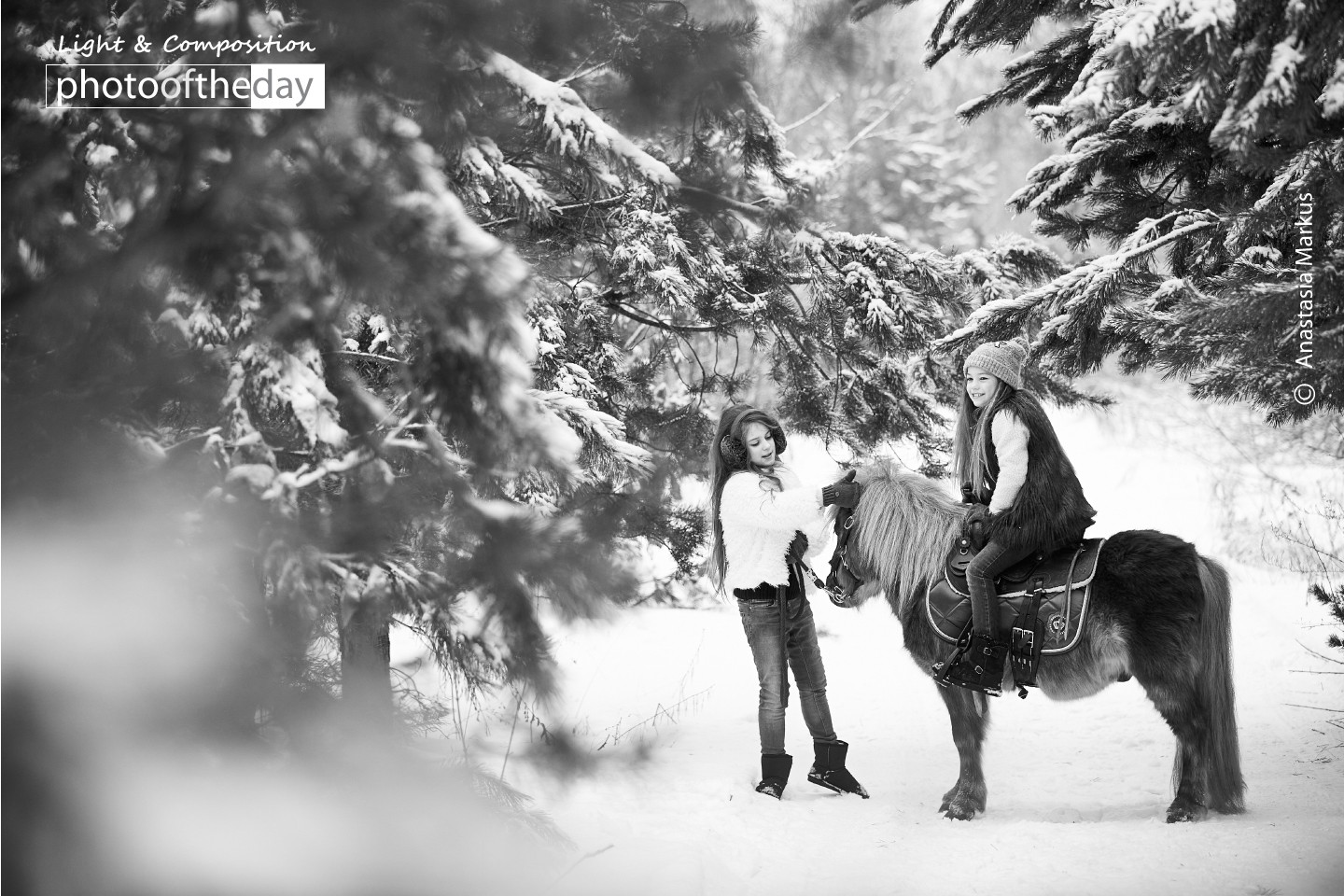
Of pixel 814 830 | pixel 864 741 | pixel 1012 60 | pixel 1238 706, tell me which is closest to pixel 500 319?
pixel 814 830

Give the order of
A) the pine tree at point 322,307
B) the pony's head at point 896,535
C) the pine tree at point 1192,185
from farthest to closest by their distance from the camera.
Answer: the pony's head at point 896,535 → the pine tree at point 1192,185 → the pine tree at point 322,307

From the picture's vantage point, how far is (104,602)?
2.16 m

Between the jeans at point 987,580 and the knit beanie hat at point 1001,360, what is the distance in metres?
0.78

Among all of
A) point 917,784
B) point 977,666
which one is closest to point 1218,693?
point 977,666

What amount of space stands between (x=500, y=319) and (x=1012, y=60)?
4.50 meters

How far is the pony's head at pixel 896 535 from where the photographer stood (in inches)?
178

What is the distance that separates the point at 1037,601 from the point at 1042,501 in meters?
0.46

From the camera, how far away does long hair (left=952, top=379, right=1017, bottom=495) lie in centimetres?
434

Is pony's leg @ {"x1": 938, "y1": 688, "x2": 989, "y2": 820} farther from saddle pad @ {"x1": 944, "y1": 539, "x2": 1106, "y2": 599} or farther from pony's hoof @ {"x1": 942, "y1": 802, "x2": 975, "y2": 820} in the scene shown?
saddle pad @ {"x1": 944, "y1": 539, "x2": 1106, "y2": 599}

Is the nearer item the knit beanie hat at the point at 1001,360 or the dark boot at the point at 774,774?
the knit beanie hat at the point at 1001,360

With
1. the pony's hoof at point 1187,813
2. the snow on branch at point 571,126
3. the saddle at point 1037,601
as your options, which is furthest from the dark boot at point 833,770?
the snow on branch at point 571,126

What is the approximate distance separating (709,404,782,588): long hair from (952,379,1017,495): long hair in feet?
2.99

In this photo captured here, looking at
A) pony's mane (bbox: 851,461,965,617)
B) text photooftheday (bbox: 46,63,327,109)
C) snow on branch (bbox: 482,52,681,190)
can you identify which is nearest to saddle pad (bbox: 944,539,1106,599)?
pony's mane (bbox: 851,461,965,617)

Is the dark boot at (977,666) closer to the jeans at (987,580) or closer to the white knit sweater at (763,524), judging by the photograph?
the jeans at (987,580)
